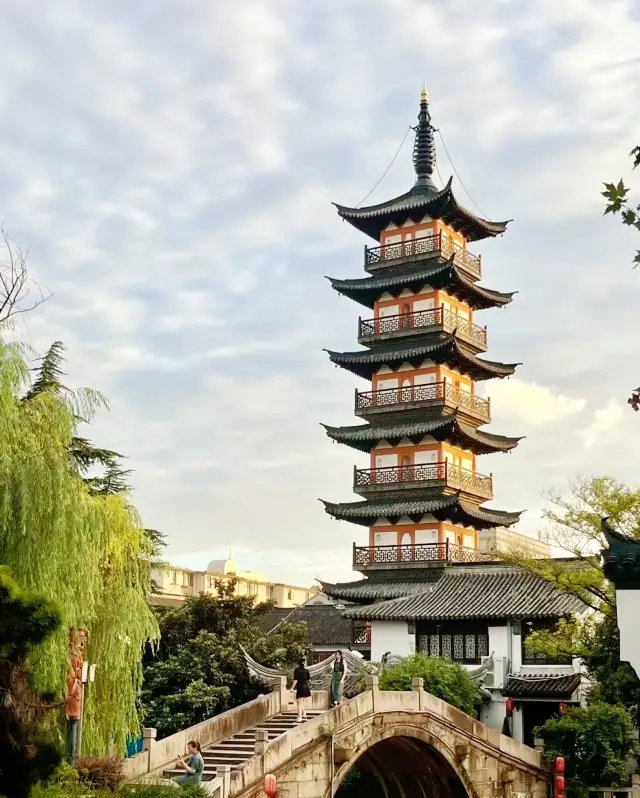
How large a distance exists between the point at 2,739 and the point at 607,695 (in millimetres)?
17284

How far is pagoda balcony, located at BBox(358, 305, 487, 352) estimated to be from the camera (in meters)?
35.6

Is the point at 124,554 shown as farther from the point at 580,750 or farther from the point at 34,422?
the point at 580,750

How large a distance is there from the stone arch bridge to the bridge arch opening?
0.03 metres

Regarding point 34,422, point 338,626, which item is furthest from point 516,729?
point 34,422

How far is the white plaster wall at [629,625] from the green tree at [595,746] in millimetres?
16765

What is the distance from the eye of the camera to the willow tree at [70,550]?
41.0 ft

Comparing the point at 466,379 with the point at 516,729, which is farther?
the point at 466,379

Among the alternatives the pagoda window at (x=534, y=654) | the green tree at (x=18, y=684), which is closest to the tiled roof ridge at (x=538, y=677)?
the pagoda window at (x=534, y=654)

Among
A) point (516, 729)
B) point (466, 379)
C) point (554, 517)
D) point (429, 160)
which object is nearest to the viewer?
point (554, 517)

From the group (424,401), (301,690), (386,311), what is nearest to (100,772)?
(301,690)

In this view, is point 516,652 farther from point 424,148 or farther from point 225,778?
point 424,148

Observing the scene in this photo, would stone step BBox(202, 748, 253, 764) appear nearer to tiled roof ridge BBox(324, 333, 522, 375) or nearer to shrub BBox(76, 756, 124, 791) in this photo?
shrub BBox(76, 756, 124, 791)

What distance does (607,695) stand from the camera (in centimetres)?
2314

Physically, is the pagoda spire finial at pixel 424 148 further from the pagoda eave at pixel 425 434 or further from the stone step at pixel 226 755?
the stone step at pixel 226 755
